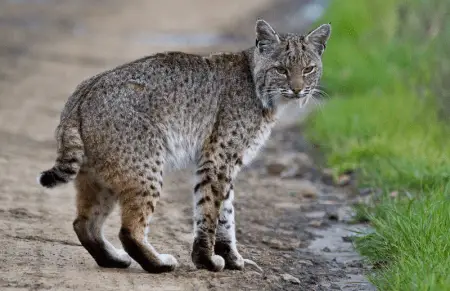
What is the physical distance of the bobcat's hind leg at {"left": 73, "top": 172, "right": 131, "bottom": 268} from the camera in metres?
6.83

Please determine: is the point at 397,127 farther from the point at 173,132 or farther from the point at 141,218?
the point at 141,218

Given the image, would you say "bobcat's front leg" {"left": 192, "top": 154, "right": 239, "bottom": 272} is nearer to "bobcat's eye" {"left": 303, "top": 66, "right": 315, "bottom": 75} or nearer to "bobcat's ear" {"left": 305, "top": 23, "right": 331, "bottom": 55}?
"bobcat's eye" {"left": 303, "top": 66, "right": 315, "bottom": 75}

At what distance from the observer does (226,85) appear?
24.5ft

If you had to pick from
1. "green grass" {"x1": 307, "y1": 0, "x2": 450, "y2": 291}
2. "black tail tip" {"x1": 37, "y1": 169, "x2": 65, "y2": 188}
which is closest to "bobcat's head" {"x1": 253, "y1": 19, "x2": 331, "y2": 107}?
"green grass" {"x1": 307, "y1": 0, "x2": 450, "y2": 291}

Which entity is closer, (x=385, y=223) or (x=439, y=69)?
(x=385, y=223)

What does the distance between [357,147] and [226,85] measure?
12.0 feet

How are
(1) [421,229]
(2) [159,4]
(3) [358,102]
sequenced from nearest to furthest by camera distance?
1. (1) [421,229]
2. (3) [358,102]
3. (2) [159,4]

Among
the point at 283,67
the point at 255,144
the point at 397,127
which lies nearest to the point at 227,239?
the point at 255,144

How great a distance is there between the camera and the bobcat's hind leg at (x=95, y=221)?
22.4 feet

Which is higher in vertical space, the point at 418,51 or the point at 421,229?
the point at 418,51

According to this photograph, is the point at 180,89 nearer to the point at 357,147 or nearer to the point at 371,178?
the point at 371,178

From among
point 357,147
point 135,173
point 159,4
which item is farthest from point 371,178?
point 159,4

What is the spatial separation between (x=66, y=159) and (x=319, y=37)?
2135mm

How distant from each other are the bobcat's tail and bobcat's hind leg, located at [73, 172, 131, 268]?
13.0 inches
